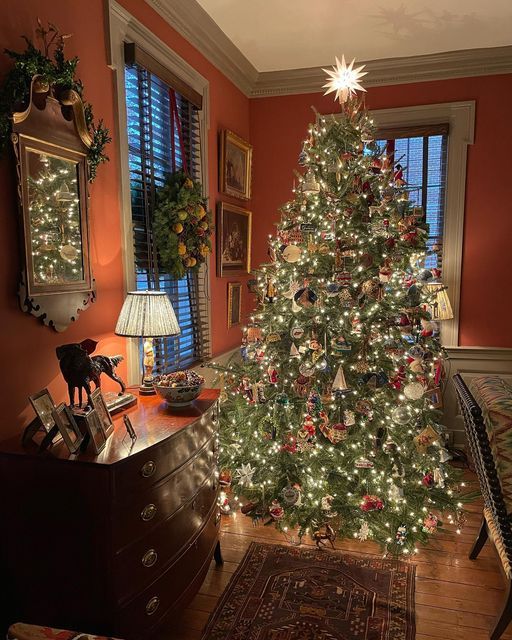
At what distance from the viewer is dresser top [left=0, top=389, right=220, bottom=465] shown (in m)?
1.56

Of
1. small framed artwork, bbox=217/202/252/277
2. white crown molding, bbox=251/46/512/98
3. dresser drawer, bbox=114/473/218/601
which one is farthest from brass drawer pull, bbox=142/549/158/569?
white crown molding, bbox=251/46/512/98

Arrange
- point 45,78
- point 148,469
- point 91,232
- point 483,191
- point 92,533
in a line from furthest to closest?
1. point 483,191
2. point 91,232
3. point 45,78
4. point 148,469
5. point 92,533

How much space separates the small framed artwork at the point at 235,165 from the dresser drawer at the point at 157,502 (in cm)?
224

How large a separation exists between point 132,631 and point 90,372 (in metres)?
0.88

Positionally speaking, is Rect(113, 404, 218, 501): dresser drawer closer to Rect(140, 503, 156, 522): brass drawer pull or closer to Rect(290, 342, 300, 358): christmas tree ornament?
Rect(140, 503, 156, 522): brass drawer pull

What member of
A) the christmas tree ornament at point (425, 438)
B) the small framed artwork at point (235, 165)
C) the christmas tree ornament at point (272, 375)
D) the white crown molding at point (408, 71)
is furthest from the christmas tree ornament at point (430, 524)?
the white crown molding at point (408, 71)

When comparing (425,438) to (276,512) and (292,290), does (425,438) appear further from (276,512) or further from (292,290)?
(292,290)

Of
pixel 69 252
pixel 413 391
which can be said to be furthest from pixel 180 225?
pixel 413 391

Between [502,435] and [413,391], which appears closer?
[502,435]

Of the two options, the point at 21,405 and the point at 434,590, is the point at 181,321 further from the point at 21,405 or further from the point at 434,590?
the point at 434,590

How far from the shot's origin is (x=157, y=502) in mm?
1729

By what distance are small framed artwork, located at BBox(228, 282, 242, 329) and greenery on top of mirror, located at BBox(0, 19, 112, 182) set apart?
1824 mm

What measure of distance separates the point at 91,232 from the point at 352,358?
150cm

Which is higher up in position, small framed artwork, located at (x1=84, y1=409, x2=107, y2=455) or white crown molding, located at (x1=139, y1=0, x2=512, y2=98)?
white crown molding, located at (x1=139, y1=0, x2=512, y2=98)
